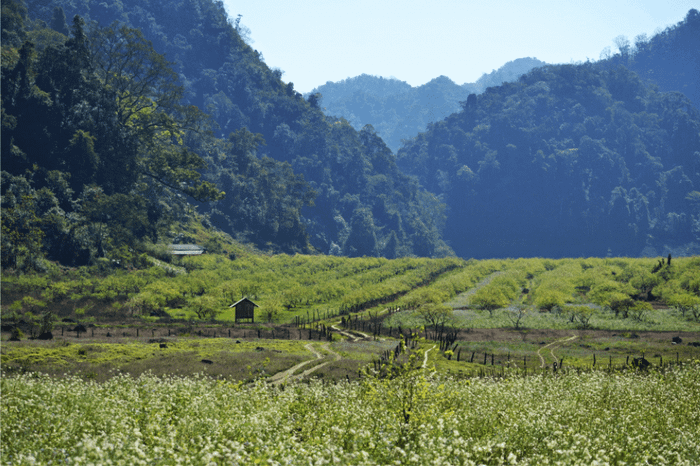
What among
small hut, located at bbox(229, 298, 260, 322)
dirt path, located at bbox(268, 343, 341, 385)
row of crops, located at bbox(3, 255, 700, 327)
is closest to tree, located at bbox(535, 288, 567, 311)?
row of crops, located at bbox(3, 255, 700, 327)

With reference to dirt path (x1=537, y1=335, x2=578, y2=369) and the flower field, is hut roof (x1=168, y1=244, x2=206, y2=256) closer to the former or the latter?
dirt path (x1=537, y1=335, x2=578, y2=369)

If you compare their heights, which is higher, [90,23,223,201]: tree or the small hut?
[90,23,223,201]: tree

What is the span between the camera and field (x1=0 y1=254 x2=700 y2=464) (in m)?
12.7

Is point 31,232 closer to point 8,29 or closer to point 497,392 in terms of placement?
point 8,29

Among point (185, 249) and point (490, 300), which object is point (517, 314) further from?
point (185, 249)

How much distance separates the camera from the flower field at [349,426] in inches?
422

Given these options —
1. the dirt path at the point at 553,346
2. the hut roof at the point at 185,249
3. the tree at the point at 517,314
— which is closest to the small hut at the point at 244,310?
the tree at the point at 517,314

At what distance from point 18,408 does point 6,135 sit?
3995 inches

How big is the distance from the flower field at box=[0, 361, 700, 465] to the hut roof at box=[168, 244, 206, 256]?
9118 centimetres

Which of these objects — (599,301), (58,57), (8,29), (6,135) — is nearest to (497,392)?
(599,301)

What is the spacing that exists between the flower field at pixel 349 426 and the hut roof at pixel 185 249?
91181 millimetres

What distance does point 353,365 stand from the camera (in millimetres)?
42844

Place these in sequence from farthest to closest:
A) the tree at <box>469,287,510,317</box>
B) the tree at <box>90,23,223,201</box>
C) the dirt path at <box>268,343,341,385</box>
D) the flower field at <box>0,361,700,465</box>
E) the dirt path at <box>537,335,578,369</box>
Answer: the tree at <box>90,23,223,201</box>, the tree at <box>469,287,510,317</box>, the dirt path at <box>537,335,578,369</box>, the dirt path at <box>268,343,341,385</box>, the flower field at <box>0,361,700,465</box>

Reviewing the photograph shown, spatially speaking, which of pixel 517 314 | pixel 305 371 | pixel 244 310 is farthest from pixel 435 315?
pixel 305 371
